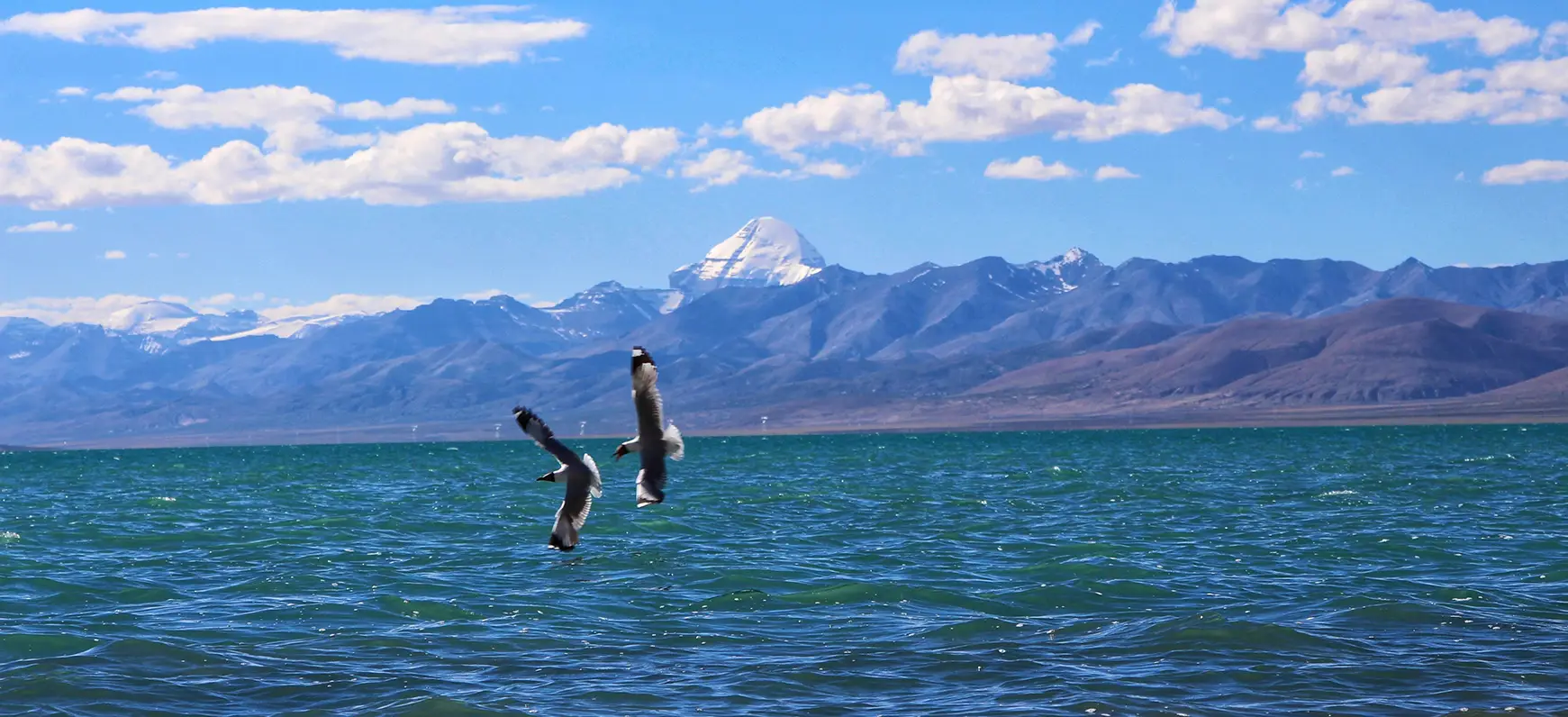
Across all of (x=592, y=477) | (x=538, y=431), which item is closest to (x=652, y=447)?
(x=538, y=431)

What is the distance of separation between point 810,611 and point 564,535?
16196mm

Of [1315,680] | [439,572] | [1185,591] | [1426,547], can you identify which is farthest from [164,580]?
[1426,547]

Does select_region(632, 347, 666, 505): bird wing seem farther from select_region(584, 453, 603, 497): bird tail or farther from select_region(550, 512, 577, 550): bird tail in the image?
select_region(550, 512, 577, 550): bird tail

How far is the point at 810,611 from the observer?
35.1 m

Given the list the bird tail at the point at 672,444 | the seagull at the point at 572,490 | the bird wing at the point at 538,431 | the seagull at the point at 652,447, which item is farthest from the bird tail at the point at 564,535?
the bird tail at the point at 672,444

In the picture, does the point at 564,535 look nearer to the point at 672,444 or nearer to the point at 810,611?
the point at 672,444

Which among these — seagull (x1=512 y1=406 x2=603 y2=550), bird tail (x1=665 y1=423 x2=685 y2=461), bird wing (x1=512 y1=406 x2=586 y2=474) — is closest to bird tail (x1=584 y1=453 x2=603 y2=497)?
seagull (x1=512 y1=406 x2=603 y2=550)

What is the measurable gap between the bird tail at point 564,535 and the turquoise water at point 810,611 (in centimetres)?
631

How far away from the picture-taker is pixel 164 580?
1635 inches

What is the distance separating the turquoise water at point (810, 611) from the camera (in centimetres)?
2622

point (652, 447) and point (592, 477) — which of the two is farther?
point (592, 477)

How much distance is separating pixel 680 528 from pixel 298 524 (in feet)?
51.2

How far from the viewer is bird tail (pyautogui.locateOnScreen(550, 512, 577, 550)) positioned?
1927cm

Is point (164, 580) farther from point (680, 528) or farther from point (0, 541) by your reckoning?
point (680, 528)
